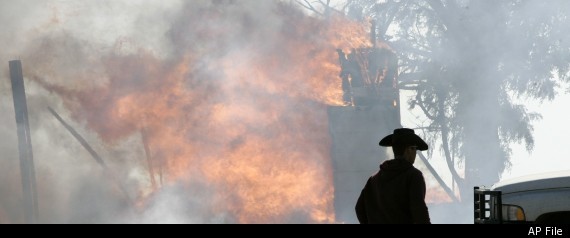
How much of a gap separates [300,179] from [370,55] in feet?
11.5

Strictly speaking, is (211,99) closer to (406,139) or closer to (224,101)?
(224,101)

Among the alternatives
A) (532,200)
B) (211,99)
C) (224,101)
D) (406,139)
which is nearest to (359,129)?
(224,101)

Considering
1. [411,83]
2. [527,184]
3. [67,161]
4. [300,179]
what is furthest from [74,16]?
[527,184]

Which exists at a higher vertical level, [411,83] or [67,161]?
[411,83]

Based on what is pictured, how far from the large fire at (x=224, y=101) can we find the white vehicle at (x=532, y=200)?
49.0 feet

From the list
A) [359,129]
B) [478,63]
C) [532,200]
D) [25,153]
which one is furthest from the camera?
[478,63]

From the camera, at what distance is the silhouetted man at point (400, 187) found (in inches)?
239

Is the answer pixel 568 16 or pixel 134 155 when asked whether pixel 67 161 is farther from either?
pixel 568 16

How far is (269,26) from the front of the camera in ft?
79.2

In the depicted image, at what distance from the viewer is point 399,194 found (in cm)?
619

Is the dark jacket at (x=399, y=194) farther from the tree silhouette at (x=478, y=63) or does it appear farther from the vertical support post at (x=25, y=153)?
the tree silhouette at (x=478, y=63)

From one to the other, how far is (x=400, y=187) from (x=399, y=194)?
5 centimetres

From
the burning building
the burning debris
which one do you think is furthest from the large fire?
the burning building

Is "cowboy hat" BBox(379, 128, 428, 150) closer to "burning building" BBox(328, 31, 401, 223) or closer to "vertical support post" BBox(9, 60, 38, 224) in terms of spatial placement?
"vertical support post" BBox(9, 60, 38, 224)
